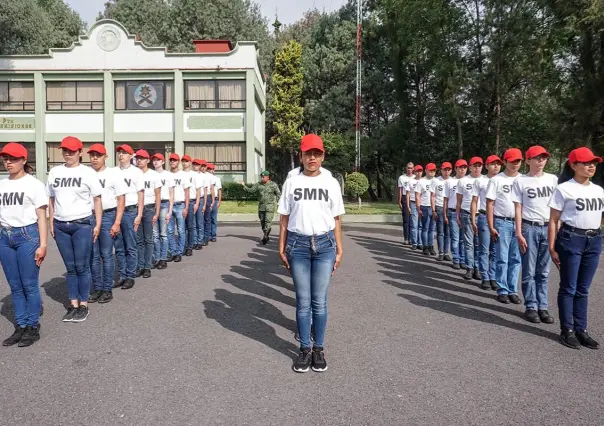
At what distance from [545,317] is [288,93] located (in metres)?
34.0

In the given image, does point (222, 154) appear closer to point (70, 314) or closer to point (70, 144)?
point (70, 144)

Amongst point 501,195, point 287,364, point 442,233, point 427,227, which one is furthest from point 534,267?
point 427,227

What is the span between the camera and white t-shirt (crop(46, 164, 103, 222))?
5.24m

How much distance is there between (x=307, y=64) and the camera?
38.2 metres

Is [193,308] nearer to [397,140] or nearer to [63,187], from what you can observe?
[63,187]

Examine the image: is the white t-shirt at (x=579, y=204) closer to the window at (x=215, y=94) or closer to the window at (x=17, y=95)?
the window at (x=215, y=94)

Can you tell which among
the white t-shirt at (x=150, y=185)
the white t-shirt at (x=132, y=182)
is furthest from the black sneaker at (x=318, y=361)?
the white t-shirt at (x=150, y=185)

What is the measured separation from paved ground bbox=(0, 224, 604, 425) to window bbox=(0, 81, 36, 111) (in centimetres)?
2599

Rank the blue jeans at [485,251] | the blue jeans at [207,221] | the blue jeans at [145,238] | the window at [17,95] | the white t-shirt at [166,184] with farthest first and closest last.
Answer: the window at [17,95], the blue jeans at [207,221], the white t-shirt at [166,184], the blue jeans at [145,238], the blue jeans at [485,251]

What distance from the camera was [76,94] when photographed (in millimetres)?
28109

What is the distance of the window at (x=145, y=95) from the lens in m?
27.9

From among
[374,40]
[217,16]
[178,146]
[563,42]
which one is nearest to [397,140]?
[374,40]

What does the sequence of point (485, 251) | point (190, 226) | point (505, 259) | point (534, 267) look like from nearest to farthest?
point (534, 267), point (505, 259), point (485, 251), point (190, 226)

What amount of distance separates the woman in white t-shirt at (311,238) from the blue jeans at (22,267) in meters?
2.58
